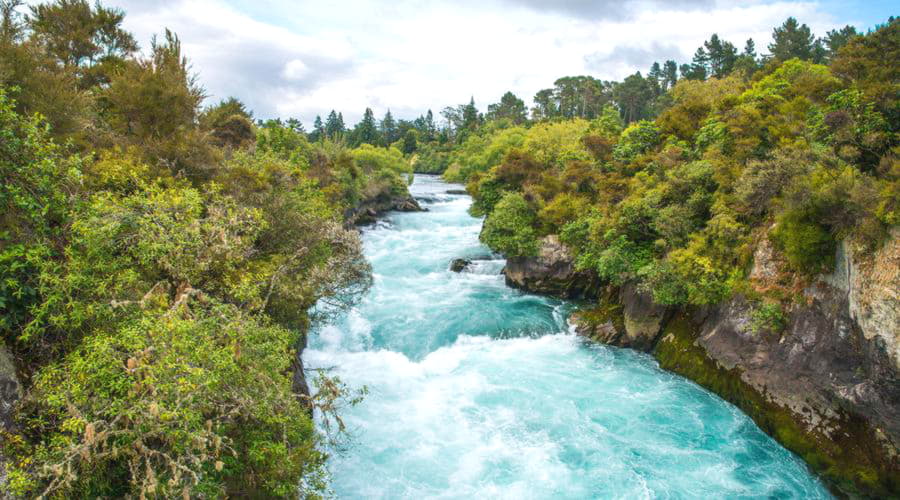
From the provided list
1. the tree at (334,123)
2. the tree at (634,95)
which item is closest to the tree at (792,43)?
the tree at (634,95)

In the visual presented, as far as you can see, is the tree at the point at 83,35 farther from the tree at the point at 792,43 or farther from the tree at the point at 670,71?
the tree at the point at 670,71

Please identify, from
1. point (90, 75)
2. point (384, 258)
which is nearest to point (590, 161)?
point (384, 258)

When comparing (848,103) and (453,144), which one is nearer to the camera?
(848,103)

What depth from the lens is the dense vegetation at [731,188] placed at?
35.1 feet

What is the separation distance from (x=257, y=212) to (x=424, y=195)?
45.5m

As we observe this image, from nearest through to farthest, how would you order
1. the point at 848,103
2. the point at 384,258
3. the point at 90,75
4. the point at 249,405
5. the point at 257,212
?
1. the point at 249,405
2. the point at 257,212
3. the point at 848,103
4. the point at 90,75
5. the point at 384,258

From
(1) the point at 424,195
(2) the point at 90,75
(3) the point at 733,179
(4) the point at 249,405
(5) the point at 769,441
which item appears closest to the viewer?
(4) the point at 249,405

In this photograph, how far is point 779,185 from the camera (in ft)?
41.3

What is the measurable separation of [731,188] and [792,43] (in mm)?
45061

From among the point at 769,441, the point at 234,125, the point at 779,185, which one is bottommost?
the point at 769,441

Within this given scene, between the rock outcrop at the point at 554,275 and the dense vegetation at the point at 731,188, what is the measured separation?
0.64 meters

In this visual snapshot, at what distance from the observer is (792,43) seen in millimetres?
45469

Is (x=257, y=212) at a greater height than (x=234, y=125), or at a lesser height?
lesser

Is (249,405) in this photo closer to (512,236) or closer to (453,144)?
(512,236)
